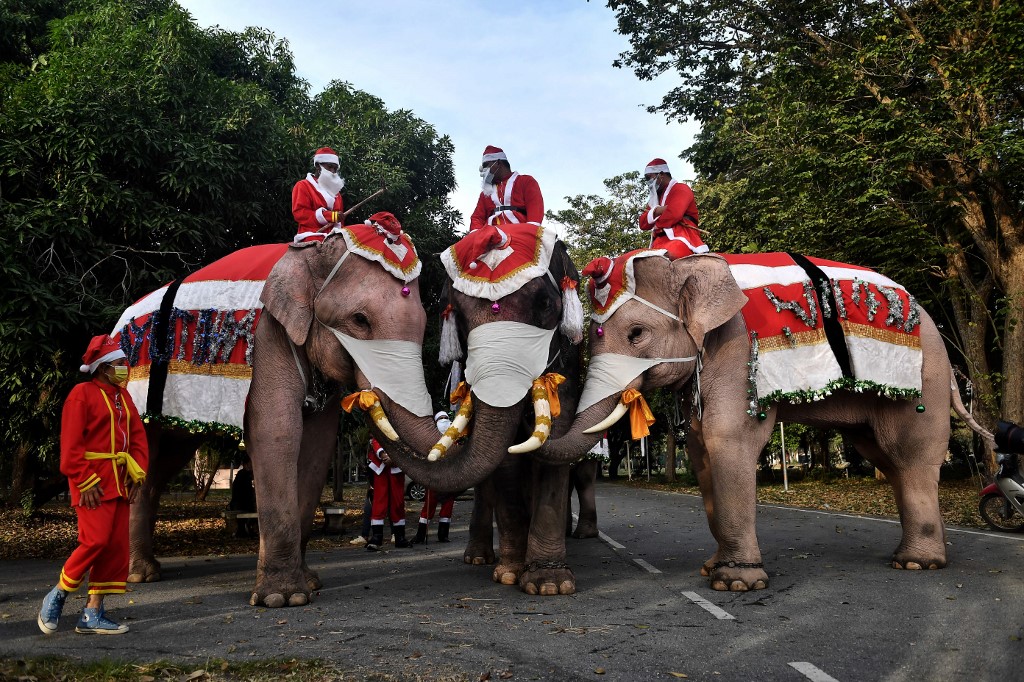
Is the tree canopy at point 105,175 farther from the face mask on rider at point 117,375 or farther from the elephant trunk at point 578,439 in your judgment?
the elephant trunk at point 578,439

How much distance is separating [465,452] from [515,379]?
27.1 inches

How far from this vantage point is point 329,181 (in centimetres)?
857

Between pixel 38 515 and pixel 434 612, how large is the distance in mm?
16255

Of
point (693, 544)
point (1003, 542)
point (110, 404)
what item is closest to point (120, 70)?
point (110, 404)

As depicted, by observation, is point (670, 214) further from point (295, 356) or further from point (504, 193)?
point (295, 356)

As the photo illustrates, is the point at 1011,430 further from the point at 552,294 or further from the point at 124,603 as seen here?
the point at 124,603

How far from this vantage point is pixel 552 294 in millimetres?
7312

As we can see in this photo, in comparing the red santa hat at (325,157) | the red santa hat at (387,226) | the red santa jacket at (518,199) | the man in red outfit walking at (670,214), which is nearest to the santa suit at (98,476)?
the red santa hat at (387,226)

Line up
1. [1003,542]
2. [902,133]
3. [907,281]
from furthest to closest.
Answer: [907,281] → [902,133] → [1003,542]

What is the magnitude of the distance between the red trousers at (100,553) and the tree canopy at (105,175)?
4.89 meters

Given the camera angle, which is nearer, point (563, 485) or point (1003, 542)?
point (563, 485)

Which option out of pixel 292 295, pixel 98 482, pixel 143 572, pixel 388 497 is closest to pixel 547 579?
pixel 292 295

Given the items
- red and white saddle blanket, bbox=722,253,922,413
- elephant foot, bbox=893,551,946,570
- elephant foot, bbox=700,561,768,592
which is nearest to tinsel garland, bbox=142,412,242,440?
elephant foot, bbox=700,561,768,592

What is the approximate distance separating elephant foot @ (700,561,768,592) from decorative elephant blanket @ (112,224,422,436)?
143 inches
